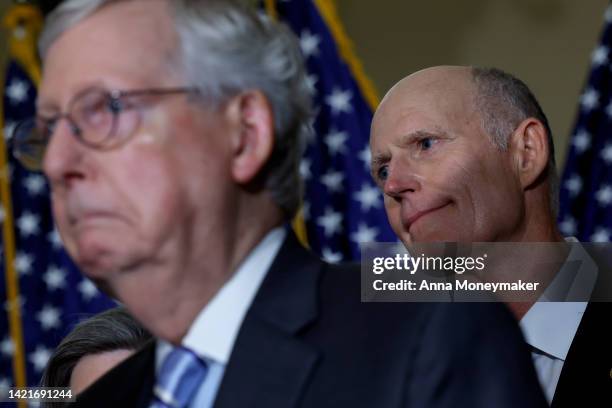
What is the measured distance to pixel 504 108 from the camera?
219 centimetres

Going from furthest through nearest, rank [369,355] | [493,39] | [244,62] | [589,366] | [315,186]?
1. [493,39]
2. [315,186]
3. [589,366]
4. [244,62]
5. [369,355]

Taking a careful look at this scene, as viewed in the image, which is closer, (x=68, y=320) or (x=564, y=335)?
(x=564, y=335)

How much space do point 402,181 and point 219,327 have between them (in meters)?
0.87

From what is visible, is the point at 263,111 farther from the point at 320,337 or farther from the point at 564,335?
the point at 564,335

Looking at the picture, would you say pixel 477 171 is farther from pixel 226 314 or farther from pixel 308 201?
pixel 308 201

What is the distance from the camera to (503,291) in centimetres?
210

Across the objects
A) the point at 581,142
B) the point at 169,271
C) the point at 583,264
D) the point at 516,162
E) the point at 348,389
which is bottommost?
the point at 348,389

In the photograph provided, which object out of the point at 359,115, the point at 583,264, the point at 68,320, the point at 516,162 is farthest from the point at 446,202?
the point at 68,320

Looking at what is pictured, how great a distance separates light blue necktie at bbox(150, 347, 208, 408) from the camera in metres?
1.32

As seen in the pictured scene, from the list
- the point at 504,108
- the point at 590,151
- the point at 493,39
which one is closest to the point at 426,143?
the point at 504,108

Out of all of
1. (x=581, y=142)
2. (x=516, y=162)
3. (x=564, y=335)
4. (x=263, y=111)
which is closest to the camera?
(x=263, y=111)

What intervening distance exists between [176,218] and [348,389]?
12.3 inches

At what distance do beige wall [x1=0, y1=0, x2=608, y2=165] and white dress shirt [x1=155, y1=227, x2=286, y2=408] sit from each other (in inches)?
157

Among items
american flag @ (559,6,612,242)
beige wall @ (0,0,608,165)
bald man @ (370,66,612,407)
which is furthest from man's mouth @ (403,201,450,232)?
beige wall @ (0,0,608,165)
